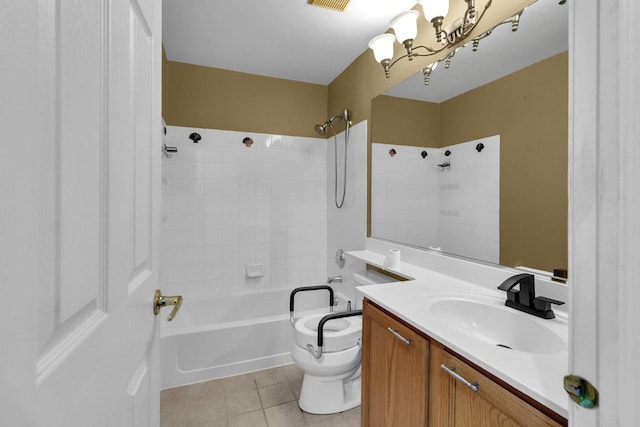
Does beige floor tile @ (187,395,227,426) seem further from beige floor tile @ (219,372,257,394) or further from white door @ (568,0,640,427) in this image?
white door @ (568,0,640,427)

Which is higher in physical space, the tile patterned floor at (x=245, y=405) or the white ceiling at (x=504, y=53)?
the white ceiling at (x=504, y=53)

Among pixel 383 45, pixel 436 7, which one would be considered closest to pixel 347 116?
pixel 383 45

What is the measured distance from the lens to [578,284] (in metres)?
0.45

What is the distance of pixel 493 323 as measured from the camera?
3.64 feet

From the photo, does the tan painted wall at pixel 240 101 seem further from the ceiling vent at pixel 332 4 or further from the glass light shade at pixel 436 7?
the glass light shade at pixel 436 7

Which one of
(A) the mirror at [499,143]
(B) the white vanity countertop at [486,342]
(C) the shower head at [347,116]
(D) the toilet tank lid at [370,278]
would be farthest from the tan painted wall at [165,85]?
(B) the white vanity countertop at [486,342]

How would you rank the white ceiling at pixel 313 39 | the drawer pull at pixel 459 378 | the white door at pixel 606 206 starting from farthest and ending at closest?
the white ceiling at pixel 313 39, the drawer pull at pixel 459 378, the white door at pixel 606 206

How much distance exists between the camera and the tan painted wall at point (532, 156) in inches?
41.7

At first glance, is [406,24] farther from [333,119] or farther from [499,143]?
[333,119]

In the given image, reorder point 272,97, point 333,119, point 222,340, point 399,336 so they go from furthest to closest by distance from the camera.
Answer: point 272,97, point 333,119, point 222,340, point 399,336

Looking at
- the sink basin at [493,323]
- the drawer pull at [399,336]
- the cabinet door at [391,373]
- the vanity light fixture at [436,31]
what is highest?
the vanity light fixture at [436,31]

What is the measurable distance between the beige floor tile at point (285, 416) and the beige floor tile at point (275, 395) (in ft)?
0.15

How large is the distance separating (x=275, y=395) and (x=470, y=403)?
154 centimetres

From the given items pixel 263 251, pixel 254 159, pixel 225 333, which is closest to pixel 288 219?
pixel 263 251
